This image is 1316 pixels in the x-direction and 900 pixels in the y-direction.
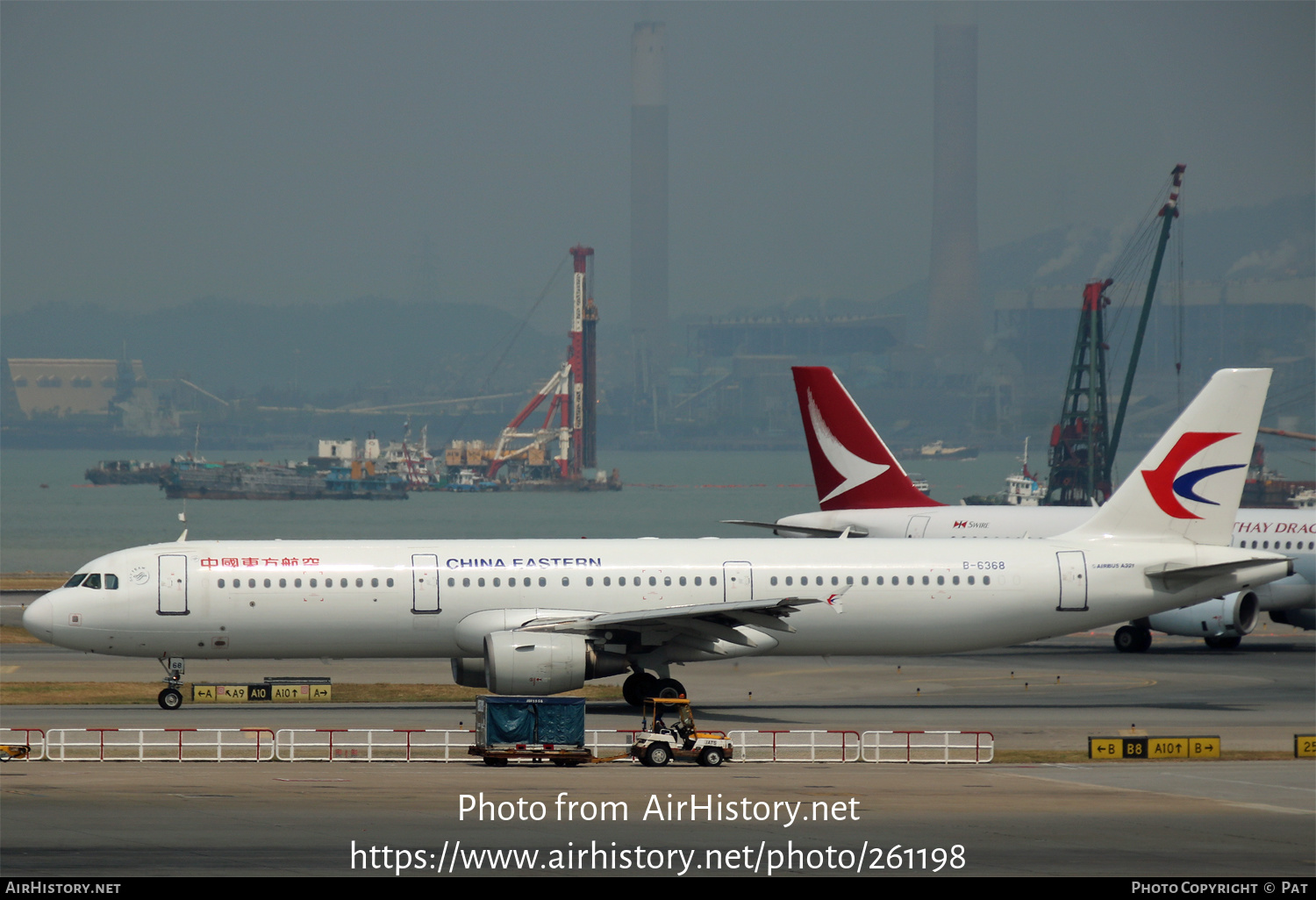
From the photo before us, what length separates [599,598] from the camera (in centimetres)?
4331

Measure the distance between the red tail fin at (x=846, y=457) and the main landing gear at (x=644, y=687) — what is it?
2489cm

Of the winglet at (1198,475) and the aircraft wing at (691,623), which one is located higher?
the winglet at (1198,475)

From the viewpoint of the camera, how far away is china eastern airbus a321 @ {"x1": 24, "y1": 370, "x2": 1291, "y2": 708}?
42.0 metres

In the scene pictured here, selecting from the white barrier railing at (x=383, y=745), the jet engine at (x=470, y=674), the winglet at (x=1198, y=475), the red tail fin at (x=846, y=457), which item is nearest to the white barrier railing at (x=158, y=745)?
the white barrier railing at (x=383, y=745)

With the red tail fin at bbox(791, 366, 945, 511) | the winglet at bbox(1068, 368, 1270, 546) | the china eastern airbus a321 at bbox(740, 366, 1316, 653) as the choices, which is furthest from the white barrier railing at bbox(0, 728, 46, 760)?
the red tail fin at bbox(791, 366, 945, 511)

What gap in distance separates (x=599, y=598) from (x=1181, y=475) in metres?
17.9

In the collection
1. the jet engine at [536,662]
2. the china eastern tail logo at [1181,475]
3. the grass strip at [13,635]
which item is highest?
the china eastern tail logo at [1181,475]

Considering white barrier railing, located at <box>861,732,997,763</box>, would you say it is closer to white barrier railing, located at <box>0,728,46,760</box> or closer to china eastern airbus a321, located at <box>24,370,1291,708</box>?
china eastern airbus a321, located at <box>24,370,1291,708</box>

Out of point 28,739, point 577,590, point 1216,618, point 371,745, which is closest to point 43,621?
point 28,739

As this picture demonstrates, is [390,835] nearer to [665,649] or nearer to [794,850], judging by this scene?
[794,850]

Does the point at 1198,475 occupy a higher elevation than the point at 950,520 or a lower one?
higher

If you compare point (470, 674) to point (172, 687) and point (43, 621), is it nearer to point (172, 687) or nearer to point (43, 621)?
point (172, 687)

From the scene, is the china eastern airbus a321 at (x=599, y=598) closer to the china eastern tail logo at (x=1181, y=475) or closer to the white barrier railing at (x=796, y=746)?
the china eastern tail logo at (x=1181, y=475)

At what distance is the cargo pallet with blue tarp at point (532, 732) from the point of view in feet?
111
